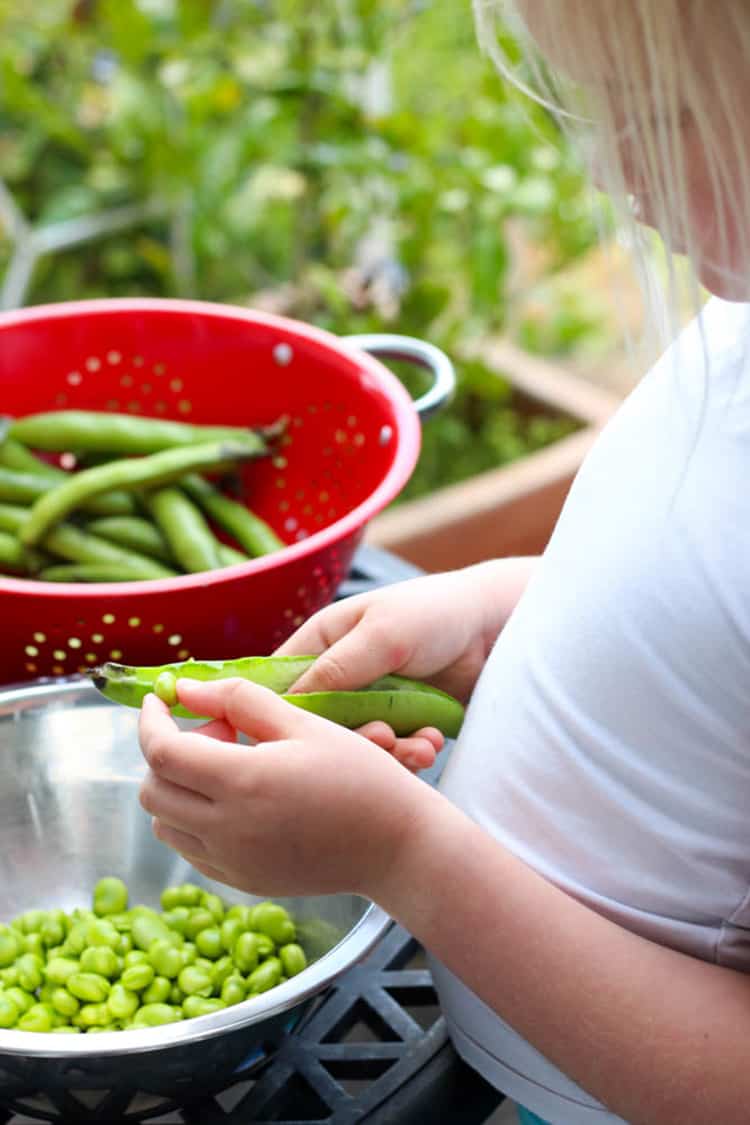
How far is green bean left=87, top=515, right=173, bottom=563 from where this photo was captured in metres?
1.06

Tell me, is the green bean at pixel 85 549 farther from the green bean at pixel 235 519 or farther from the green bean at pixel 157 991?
the green bean at pixel 157 991

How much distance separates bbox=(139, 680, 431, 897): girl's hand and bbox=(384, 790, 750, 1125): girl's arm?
19 millimetres

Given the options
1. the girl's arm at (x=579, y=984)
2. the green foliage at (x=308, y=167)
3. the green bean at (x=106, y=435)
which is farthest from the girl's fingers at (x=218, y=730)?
the green foliage at (x=308, y=167)

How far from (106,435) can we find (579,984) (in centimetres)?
67

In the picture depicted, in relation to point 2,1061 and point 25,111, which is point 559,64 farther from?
point 25,111

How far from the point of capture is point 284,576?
34.2 inches

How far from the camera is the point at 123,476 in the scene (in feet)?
3.43

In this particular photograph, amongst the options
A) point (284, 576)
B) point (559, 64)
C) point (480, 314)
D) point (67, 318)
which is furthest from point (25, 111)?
point (559, 64)

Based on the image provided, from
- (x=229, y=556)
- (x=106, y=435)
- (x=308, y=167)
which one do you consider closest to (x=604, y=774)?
(x=229, y=556)

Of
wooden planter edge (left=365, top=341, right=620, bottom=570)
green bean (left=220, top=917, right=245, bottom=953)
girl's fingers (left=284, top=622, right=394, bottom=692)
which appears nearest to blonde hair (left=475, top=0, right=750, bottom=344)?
girl's fingers (left=284, top=622, right=394, bottom=692)

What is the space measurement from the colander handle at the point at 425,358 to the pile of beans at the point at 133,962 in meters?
0.43

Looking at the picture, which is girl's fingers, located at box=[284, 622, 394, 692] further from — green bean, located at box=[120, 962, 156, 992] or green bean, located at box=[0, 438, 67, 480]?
green bean, located at box=[0, 438, 67, 480]

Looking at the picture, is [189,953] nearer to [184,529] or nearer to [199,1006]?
[199,1006]

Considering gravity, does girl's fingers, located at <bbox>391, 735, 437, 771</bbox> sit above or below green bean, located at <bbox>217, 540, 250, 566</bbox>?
above
